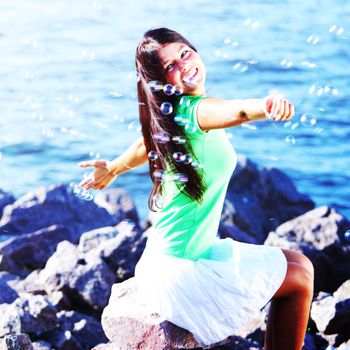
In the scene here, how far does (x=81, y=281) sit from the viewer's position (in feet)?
15.5

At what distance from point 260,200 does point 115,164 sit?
3.98 metres

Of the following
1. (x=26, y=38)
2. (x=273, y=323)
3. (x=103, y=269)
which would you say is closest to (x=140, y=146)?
(x=273, y=323)

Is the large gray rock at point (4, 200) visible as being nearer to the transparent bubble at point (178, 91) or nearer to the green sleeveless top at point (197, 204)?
the green sleeveless top at point (197, 204)

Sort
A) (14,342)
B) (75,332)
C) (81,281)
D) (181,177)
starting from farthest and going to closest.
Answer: (81,281), (75,332), (14,342), (181,177)

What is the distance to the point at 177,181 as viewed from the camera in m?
2.98

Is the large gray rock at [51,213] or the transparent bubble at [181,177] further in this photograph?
the large gray rock at [51,213]

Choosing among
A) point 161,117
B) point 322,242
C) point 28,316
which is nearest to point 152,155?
point 161,117

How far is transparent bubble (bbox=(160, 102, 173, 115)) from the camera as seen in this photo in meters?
2.90

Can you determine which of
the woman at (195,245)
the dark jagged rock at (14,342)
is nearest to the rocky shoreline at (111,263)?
the dark jagged rock at (14,342)

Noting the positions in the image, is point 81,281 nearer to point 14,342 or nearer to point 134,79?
point 14,342

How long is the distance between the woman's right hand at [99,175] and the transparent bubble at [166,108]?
1.99ft

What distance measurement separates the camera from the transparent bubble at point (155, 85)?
294 cm

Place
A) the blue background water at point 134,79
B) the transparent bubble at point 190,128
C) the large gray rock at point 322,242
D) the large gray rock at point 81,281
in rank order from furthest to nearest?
the blue background water at point 134,79 < the large gray rock at point 322,242 < the large gray rock at point 81,281 < the transparent bubble at point 190,128

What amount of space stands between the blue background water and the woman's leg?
233 inches
